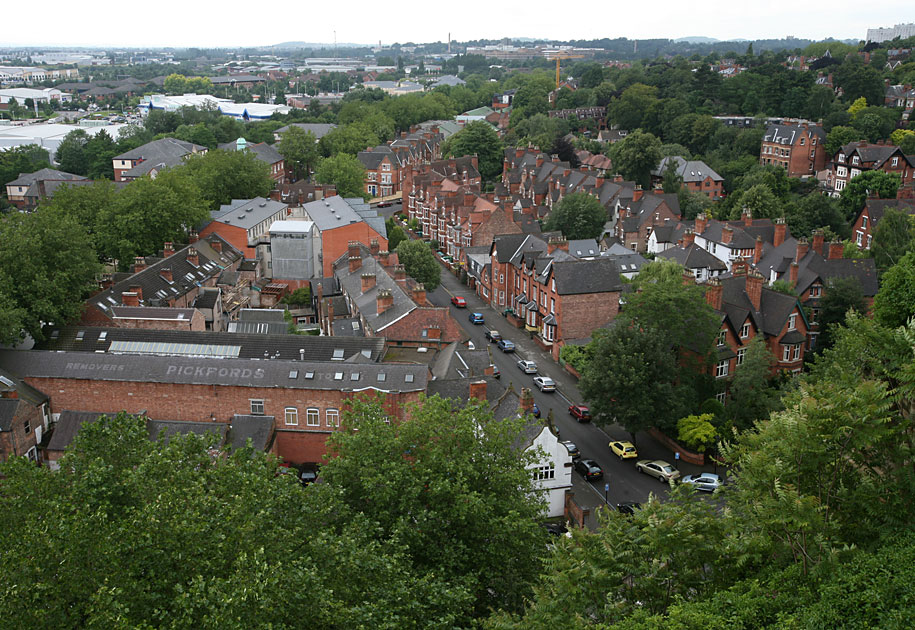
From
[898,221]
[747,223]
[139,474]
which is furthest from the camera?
[747,223]

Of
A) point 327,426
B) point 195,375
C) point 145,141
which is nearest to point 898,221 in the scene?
point 327,426

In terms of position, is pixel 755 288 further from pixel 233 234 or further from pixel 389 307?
pixel 233 234

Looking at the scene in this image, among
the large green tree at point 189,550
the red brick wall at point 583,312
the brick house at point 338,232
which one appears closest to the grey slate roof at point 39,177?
the brick house at point 338,232

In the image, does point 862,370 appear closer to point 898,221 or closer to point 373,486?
point 373,486

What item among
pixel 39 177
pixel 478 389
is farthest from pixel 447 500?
pixel 39 177

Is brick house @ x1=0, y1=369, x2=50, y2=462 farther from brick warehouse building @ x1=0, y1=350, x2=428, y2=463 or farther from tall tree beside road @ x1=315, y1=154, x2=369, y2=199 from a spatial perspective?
tall tree beside road @ x1=315, y1=154, x2=369, y2=199

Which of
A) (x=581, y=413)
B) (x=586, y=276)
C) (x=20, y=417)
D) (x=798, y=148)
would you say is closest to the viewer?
(x=20, y=417)
